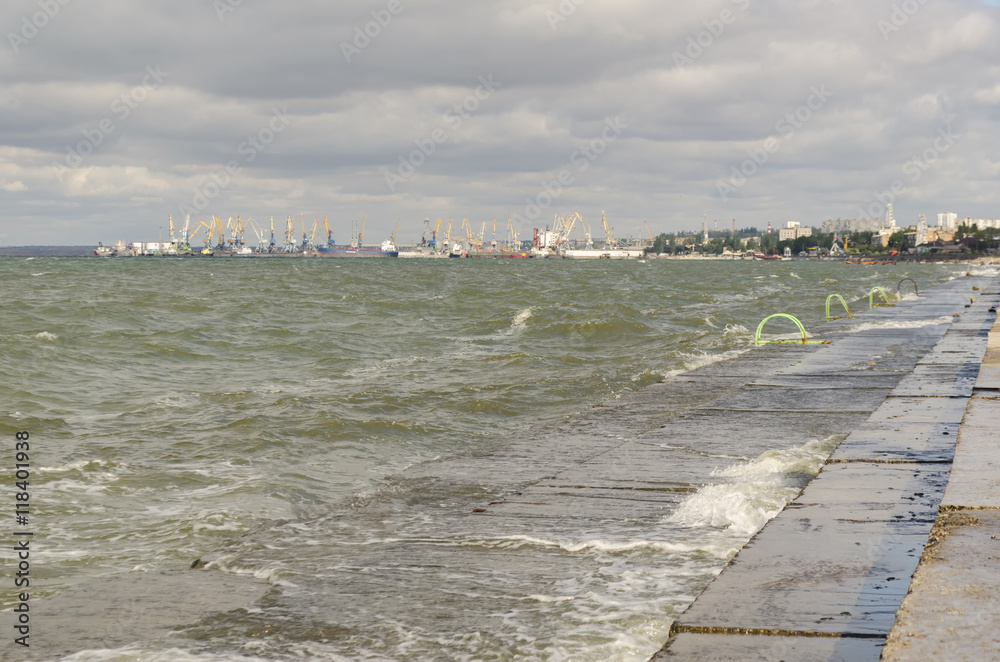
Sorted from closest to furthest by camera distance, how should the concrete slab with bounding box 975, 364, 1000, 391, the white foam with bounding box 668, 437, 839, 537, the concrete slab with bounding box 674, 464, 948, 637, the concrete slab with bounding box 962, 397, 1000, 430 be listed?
the concrete slab with bounding box 674, 464, 948, 637
the white foam with bounding box 668, 437, 839, 537
the concrete slab with bounding box 962, 397, 1000, 430
the concrete slab with bounding box 975, 364, 1000, 391

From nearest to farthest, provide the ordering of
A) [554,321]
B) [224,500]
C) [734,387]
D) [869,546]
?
[869,546] < [224,500] < [734,387] < [554,321]

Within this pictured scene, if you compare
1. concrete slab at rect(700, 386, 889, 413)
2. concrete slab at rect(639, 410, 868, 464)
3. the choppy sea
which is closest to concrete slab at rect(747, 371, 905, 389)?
concrete slab at rect(700, 386, 889, 413)

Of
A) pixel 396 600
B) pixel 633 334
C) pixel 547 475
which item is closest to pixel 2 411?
pixel 547 475

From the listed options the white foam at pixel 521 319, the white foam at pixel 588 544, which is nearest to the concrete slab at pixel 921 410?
the white foam at pixel 588 544

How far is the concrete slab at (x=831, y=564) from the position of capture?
392cm

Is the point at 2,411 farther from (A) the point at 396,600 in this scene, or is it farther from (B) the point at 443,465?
(A) the point at 396,600

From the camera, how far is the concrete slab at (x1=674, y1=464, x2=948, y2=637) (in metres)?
3.92

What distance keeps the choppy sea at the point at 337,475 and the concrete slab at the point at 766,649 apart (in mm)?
460

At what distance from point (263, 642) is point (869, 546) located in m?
3.08

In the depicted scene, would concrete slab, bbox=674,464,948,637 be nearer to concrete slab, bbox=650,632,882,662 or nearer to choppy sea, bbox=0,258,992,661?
concrete slab, bbox=650,632,882,662

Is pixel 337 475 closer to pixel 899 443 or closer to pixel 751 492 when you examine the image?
pixel 751 492

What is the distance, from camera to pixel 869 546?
4871 mm

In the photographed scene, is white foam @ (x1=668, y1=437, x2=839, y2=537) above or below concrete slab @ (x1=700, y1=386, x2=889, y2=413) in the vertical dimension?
below

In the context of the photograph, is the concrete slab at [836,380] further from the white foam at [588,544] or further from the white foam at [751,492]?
the white foam at [588,544]
